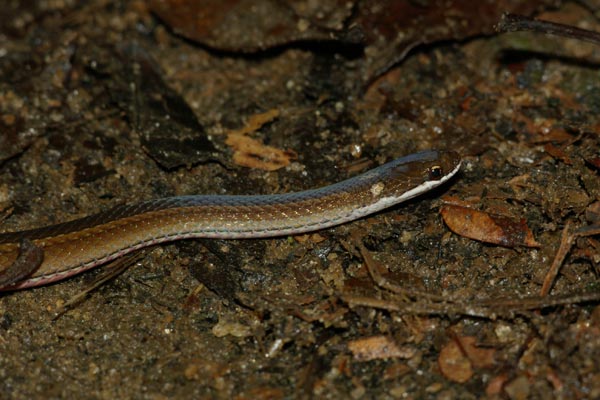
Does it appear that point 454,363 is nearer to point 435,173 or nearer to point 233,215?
point 435,173

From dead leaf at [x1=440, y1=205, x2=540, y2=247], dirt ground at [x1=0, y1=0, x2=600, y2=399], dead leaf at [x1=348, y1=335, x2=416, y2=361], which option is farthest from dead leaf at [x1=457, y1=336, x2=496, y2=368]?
dead leaf at [x1=440, y1=205, x2=540, y2=247]

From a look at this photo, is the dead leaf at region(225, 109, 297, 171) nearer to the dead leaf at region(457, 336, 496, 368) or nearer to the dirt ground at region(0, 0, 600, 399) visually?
the dirt ground at region(0, 0, 600, 399)

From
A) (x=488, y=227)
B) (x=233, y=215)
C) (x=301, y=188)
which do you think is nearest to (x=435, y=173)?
(x=488, y=227)

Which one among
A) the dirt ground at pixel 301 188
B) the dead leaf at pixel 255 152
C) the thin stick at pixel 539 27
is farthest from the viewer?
the dead leaf at pixel 255 152

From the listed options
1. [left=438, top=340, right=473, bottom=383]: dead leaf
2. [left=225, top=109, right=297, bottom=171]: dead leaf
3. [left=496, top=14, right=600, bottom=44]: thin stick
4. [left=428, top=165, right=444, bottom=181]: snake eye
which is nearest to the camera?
[left=438, top=340, right=473, bottom=383]: dead leaf

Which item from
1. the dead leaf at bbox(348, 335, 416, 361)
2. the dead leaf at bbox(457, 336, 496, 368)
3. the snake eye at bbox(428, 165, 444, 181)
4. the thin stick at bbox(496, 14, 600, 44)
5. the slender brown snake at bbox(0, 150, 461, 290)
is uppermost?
the thin stick at bbox(496, 14, 600, 44)

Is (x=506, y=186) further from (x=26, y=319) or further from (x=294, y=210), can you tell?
(x=26, y=319)

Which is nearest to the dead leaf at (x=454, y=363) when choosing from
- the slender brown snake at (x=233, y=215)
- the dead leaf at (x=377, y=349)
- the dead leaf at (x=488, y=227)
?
the dead leaf at (x=377, y=349)

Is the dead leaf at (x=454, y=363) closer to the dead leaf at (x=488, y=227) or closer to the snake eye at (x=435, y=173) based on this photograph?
the dead leaf at (x=488, y=227)
